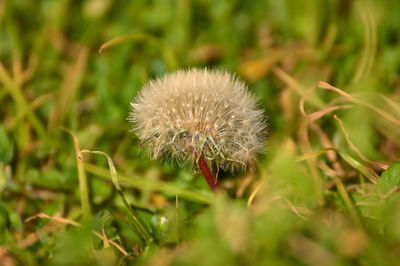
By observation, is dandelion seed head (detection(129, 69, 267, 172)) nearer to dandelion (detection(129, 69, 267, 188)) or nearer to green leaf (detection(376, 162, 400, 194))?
dandelion (detection(129, 69, 267, 188))

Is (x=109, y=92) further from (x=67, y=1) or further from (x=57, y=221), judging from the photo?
(x=67, y=1)

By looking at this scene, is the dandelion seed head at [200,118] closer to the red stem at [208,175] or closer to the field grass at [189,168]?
the red stem at [208,175]

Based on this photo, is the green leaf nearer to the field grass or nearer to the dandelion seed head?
the field grass

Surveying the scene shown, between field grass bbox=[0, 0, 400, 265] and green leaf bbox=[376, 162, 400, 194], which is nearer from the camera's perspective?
field grass bbox=[0, 0, 400, 265]

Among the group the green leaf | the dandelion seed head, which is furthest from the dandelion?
the green leaf

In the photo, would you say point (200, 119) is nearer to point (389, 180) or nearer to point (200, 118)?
point (200, 118)

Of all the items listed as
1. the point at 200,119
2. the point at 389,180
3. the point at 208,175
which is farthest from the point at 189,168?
the point at 389,180

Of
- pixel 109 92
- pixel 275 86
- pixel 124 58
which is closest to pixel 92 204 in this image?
pixel 109 92

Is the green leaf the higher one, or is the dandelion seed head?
the dandelion seed head

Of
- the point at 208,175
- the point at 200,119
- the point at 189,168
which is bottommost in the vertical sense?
the point at 189,168
